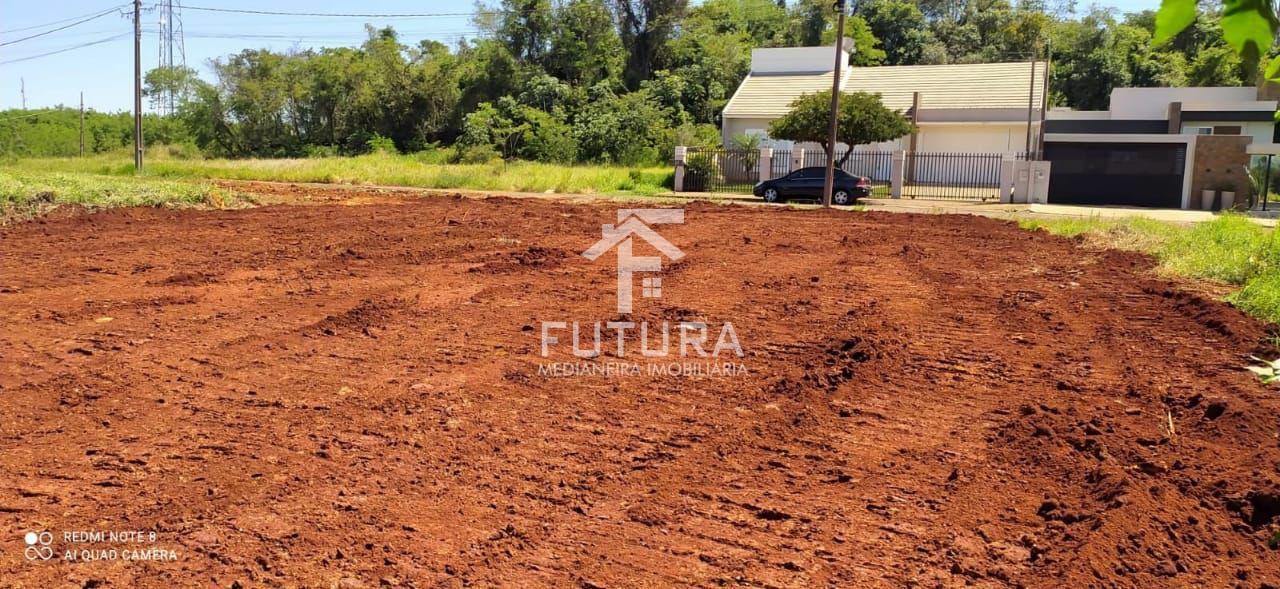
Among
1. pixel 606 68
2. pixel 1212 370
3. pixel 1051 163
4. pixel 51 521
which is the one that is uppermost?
pixel 606 68

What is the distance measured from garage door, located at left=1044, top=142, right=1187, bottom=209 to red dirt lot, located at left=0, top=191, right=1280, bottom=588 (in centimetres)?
→ 2149

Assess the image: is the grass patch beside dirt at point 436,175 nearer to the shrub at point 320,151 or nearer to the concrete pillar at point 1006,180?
the concrete pillar at point 1006,180

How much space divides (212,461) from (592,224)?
13.9 metres

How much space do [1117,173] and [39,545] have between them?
108 feet

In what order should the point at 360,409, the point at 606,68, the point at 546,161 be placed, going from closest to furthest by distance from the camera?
the point at 360,409 < the point at 546,161 < the point at 606,68

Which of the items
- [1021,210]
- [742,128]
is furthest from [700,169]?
[1021,210]

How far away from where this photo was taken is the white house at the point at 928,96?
38.9 metres

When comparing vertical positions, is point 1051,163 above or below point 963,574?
above

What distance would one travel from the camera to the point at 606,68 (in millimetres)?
60000

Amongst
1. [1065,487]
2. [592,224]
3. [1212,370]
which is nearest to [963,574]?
[1065,487]

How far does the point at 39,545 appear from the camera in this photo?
14.2 feet

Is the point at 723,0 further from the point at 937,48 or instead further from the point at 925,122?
the point at 925,122

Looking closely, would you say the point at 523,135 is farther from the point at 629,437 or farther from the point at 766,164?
the point at 629,437

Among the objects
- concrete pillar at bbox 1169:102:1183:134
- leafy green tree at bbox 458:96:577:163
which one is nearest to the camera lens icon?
leafy green tree at bbox 458:96:577:163
